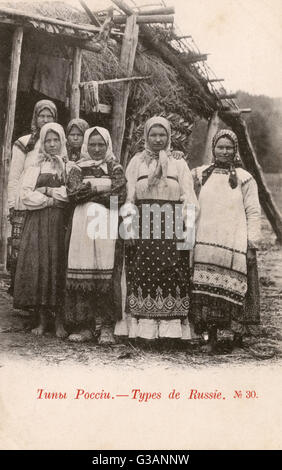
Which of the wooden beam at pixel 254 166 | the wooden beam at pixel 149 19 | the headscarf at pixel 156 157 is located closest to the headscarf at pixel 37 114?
the headscarf at pixel 156 157

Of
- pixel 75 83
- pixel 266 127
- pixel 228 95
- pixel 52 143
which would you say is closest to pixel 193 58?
pixel 228 95

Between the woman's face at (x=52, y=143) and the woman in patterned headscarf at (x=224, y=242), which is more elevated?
the woman's face at (x=52, y=143)

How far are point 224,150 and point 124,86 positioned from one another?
5.53ft

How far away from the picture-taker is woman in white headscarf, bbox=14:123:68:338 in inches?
163

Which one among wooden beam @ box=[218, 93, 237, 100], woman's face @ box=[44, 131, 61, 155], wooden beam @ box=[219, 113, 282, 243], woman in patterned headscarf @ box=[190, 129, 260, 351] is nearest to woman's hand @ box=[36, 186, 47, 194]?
woman's face @ box=[44, 131, 61, 155]

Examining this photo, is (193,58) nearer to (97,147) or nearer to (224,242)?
(97,147)

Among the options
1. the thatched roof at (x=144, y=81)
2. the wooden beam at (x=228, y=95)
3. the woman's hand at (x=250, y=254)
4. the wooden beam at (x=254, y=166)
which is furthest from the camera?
the wooden beam at (x=254, y=166)

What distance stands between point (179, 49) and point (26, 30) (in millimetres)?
1461

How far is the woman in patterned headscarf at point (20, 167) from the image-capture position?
14.0 ft

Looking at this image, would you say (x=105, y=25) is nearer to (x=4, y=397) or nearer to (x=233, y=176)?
(x=233, y=176)

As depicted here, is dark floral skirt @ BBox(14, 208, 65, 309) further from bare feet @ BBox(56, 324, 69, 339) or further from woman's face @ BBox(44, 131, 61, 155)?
woman's face @ BBox(44, 131, 61, 155)

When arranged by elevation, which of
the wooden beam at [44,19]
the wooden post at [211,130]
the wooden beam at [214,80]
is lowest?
the wooden post at [211,130]

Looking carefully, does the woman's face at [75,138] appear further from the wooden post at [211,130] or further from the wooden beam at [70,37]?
the wooden post at [211,130]

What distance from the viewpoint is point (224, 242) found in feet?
13.4
